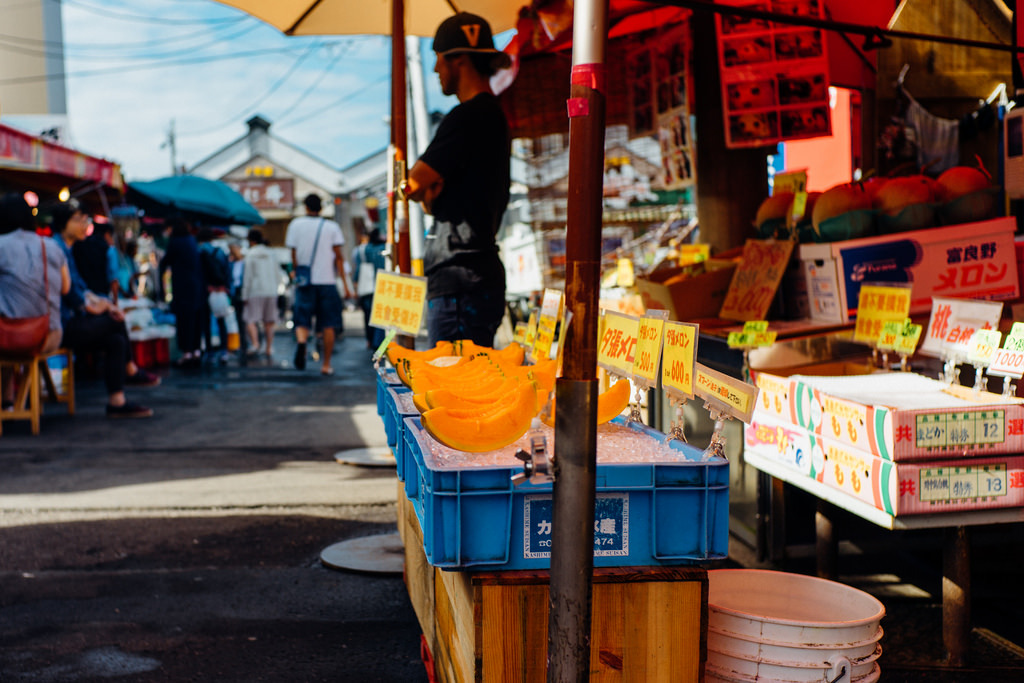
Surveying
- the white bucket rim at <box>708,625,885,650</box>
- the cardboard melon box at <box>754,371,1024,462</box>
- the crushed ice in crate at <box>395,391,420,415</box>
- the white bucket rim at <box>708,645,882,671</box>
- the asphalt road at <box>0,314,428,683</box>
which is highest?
the crushed ice in crate at <box>395,391,420,415</box>

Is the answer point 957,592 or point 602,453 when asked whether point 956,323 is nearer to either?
point 957,592

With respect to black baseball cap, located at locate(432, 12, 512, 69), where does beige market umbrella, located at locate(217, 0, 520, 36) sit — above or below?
above

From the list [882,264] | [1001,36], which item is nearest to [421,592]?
[882,264]

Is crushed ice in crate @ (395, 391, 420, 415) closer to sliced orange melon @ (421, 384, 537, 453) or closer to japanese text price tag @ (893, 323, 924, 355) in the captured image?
sliced orange melon @ (421, 384, 537, 453)

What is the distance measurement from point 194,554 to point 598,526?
125 inches

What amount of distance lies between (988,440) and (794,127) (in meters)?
3.31

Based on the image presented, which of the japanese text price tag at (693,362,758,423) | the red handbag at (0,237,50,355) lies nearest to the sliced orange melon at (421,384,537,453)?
the japanese text price tag at (693,362,758,423)

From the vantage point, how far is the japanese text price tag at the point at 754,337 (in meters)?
4.10

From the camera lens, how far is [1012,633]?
3537 millimetres

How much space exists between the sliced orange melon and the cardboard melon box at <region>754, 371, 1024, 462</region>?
1.25 m

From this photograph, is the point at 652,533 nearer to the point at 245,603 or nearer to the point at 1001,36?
the point at 245,603

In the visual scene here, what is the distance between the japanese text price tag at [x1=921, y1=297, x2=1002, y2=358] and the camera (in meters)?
3.33

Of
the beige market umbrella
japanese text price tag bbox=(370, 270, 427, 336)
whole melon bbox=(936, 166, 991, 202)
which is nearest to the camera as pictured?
japanese text price tag bbox=(370, 270, 427, 336)

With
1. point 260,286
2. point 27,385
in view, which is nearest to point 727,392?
point 27,385
